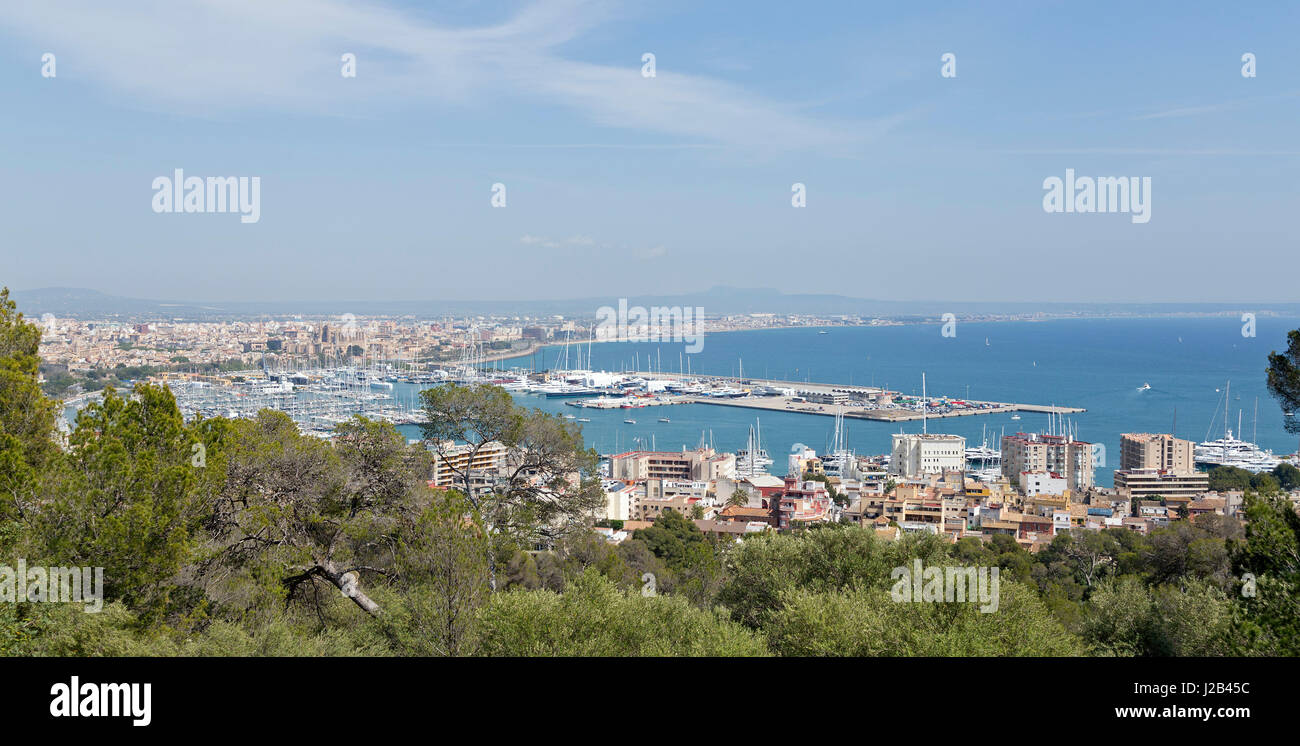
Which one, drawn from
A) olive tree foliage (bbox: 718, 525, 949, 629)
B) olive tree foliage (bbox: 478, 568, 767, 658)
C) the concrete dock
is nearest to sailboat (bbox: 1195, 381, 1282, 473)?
the concrete dock

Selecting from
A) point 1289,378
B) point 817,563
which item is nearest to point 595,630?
point 817,563

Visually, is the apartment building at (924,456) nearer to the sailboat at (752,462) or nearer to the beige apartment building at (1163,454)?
the sailboat at (752,462)

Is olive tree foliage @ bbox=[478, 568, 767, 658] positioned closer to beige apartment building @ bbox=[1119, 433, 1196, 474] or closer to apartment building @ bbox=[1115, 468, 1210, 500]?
apartment building @ bbox=[1115, 468, 1210, 500]

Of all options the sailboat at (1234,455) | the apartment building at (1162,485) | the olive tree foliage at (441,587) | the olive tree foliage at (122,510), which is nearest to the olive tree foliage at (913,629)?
the olive tree foliage at (441,587)

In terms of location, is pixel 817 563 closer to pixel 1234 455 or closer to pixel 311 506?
pixel 311 506

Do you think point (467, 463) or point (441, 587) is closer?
point (441, 587)
